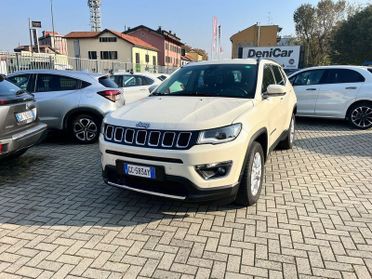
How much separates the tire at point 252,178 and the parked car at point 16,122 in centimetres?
322

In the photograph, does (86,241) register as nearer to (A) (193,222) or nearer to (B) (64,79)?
(A) (193,222)

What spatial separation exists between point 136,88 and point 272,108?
251 inches

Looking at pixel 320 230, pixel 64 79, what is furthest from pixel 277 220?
pixel 64 79

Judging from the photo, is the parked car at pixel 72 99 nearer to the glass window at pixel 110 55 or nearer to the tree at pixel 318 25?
the tree at pixel 318 25

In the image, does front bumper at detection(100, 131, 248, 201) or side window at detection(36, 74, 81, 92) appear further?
side window at detection(36, 74, 81, 92)

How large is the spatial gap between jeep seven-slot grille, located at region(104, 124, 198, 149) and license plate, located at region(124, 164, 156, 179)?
0.23m

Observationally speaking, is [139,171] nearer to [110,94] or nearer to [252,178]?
[252,178]

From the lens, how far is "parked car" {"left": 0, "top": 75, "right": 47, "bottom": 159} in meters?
4.55

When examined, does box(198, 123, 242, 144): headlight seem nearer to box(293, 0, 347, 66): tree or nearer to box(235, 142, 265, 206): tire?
box(235, 142, 265, 206): tire

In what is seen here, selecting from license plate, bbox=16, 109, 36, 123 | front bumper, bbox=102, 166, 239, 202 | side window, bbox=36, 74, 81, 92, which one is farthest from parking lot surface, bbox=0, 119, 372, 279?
side window, bbox=36, 74, 81, 92

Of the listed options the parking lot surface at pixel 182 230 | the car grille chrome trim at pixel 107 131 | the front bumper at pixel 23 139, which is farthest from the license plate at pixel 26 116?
the car grille chrome trim at pixel 107 131

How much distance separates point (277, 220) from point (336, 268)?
922mm

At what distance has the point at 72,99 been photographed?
697 cm

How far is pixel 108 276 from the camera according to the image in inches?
107
